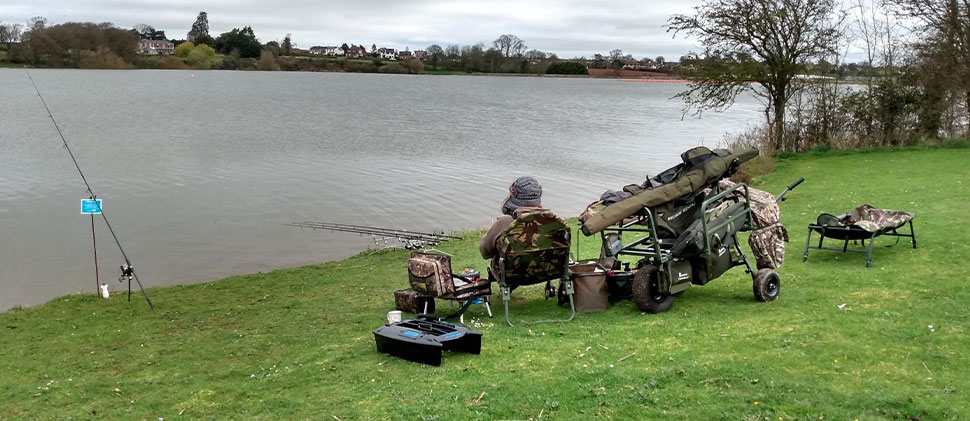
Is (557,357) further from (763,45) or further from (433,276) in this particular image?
(763,45)

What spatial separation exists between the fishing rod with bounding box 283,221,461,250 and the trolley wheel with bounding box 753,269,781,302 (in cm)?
869

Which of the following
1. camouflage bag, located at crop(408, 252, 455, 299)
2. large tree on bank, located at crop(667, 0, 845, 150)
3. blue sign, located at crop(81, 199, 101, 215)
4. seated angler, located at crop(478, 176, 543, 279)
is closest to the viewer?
seated angler, located at crop(478, 176, 543, 279)

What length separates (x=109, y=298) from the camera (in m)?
12.1

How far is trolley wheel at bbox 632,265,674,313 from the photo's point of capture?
7871mm

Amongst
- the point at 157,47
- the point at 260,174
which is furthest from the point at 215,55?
the point at 260,174

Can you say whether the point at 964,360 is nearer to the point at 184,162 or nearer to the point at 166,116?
the point at 184,162

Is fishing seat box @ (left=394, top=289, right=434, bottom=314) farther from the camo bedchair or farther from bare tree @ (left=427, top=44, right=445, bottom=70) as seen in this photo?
bare tree @ (left=427, top=44, right=445, bottom=70)

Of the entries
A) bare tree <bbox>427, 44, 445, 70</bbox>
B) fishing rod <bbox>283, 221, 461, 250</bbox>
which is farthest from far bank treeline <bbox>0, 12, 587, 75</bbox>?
fishing rod <bbox>283, 221, 461, 250</bbox>

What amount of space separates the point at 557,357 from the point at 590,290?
1.82m

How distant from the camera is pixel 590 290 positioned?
325 inches

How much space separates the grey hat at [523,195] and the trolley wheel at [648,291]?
1310 mm

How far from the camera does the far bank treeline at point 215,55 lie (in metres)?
103

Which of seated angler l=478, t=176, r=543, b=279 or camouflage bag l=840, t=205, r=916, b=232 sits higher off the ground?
seated angler l=478, t=176, r=543, b=279

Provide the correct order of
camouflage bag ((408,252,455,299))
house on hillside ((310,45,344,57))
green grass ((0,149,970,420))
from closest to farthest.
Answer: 1. green grass ((0,149,970,420))
2. camouflage bag ((408,252,455,299))
3. house on hillside ((310,45,344,57))
